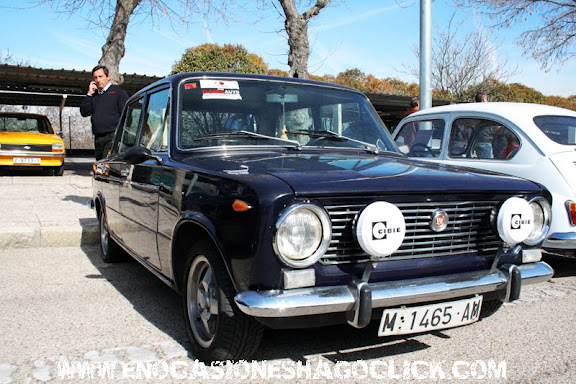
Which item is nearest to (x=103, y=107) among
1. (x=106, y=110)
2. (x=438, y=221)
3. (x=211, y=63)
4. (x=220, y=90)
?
(x=106, y=110)

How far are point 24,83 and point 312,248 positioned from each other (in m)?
17.4

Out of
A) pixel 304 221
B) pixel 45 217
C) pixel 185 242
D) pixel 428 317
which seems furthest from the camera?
pixel 45 217

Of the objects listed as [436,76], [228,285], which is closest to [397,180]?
[228,285]

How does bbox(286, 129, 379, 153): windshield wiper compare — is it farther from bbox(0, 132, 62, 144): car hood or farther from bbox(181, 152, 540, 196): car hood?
bbox(0, 132, 62, 144): car hood

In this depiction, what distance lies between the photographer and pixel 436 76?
84.6ft

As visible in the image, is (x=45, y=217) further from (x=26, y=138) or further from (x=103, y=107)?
(x=26, y=138)

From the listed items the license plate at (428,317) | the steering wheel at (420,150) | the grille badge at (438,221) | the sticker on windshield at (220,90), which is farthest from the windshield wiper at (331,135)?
the steering wheel at (420,150)

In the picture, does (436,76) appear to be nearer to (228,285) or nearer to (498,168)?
(498,168)

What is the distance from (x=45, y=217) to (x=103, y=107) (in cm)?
173

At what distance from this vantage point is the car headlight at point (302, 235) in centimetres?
240

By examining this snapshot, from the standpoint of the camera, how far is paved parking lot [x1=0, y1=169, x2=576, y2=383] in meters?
2.76

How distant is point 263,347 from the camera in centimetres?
309

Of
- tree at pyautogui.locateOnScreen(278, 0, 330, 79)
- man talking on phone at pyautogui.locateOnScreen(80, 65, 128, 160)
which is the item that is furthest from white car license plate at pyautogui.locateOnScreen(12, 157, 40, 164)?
man talking on phone at pyautogui.locateOnScreen(80, 65, 128, 160)

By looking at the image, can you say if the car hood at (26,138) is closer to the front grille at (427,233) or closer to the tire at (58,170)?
the tire at (58,170)
